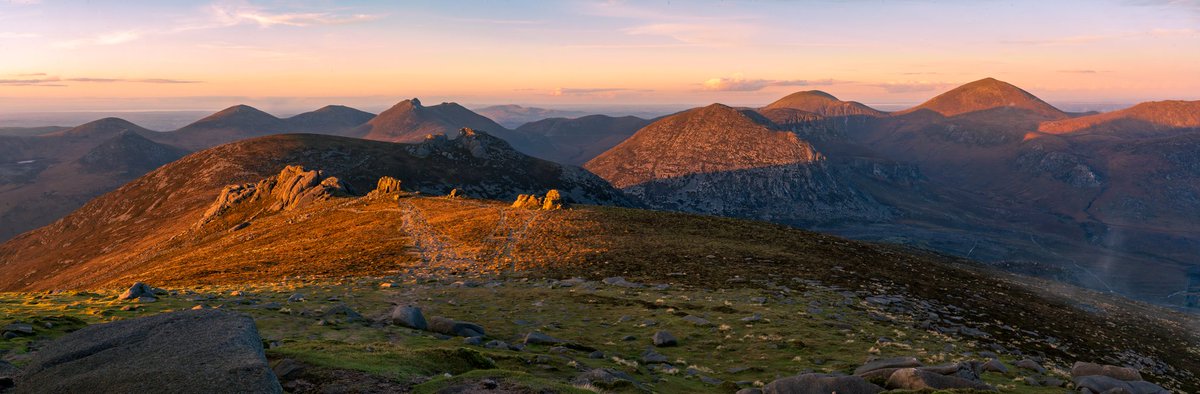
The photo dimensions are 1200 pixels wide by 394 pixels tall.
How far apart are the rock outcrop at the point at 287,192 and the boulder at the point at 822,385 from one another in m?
100

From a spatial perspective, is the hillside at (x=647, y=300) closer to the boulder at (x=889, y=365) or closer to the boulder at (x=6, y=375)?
the boulder at (x=889, y=365)

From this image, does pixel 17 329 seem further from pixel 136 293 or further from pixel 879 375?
pixel 879 375

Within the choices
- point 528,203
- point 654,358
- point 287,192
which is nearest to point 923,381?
point 654,358

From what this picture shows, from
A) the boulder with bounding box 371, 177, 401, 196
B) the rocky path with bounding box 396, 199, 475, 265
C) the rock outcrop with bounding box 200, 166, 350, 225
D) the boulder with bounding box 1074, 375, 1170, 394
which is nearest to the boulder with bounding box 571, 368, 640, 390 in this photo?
the boulder with bounding box 1074, 375, 1170, 394

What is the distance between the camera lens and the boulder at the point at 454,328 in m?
27.8

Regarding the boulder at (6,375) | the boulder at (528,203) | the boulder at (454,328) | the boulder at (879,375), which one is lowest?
the boulder at (528,203)

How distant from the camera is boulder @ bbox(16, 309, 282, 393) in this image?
12641mm

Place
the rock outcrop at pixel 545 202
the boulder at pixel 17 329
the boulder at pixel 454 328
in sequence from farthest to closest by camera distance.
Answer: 1. the rock outcrop at pixel 545 202
2. the boulder at pixel 454 328
3. the boulder at pixel 17 329

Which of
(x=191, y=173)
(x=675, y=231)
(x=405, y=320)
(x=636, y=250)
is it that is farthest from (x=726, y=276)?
(x=191, y=173)

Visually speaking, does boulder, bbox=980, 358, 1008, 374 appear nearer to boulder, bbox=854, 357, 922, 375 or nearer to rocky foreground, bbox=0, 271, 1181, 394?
rocky foreground, bbox=0, 271, 1181, 394

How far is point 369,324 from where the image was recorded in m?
28.6

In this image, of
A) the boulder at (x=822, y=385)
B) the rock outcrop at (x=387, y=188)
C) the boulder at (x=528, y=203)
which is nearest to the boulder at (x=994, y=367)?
the boulder at (x=822, y=385)

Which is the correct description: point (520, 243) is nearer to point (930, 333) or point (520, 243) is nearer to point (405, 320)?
point (405, 320)

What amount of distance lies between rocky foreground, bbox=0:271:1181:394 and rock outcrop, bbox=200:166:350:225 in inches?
2664
